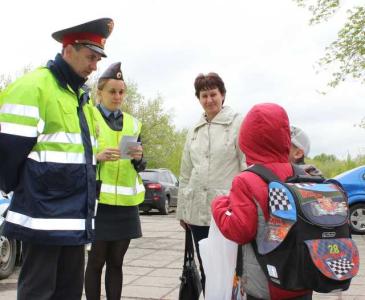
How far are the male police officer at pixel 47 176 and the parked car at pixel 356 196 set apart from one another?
933cm

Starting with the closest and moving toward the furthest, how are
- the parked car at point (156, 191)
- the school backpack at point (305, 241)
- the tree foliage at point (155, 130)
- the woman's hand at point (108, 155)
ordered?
1. the school backpack at point (305, 241)
2. the woman's hand at point (108, 155)
3. the parked car at point (156, 191)
4. the tree foliage at point (155, 130)

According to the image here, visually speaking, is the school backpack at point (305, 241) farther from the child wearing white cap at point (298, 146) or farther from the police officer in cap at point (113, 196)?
the police officer in cap at point (113, 196)

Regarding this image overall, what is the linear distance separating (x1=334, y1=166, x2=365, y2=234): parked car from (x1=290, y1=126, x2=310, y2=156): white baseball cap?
797 cm

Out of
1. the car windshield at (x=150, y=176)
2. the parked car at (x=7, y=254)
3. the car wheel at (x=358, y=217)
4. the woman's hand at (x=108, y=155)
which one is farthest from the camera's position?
the car windshield at (x=150, y=176)

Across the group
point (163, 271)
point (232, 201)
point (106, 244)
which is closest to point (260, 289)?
point (232, 201)

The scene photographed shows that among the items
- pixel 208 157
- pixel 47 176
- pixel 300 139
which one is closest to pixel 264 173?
pixel 47 176

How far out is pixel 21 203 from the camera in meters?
2.86

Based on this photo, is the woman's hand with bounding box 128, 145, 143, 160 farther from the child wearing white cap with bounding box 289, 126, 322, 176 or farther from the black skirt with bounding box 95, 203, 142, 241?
the child wearing white cap with bounding box 289, 126, 322, 176

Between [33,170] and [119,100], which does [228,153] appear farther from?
[33,170]

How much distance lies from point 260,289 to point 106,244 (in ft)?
6.02

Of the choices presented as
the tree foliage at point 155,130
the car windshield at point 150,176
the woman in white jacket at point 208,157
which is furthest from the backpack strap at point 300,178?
the tree foliage at point 155,130

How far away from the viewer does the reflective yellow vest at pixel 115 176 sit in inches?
167

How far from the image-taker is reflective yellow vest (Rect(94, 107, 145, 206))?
4230 mm

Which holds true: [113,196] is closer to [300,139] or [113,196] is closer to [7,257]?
[300,139]
